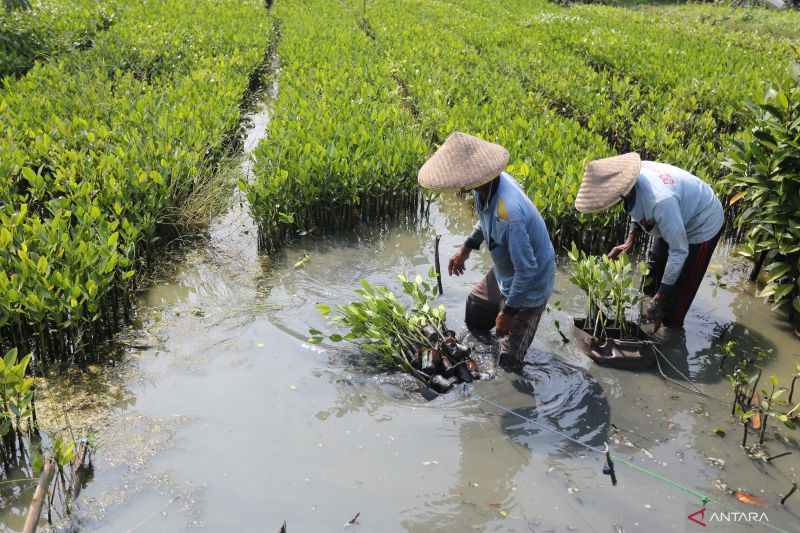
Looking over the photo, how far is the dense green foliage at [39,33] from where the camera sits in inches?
397

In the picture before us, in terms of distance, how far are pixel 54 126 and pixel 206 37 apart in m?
6.46

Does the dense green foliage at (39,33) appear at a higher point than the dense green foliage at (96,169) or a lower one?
higher

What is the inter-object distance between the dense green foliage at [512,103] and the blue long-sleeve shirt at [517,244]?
1.92m

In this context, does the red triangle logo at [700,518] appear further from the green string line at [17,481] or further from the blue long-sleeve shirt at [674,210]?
the green string line at [17,481]

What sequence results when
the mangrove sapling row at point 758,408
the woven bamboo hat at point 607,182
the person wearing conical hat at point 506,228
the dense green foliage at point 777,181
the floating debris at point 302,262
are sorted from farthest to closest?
the floating debris at point 302,262 < the dense green foliage at point 777,181 < the woven bamboo hat at point 607,182 < the person wearing conical hat at point 506,228 < the mangrove sapling row at point 758,408

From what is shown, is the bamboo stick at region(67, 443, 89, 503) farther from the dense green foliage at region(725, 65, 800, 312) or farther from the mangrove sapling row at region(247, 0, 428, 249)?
the dense green foliage at region(725, 65, 800, 312)

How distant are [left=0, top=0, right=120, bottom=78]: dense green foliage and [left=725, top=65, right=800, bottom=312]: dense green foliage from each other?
9.49m

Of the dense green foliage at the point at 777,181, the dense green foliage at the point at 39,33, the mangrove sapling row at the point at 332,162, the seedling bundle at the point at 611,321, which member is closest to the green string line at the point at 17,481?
the mangrove sapling row at the point at 332,162

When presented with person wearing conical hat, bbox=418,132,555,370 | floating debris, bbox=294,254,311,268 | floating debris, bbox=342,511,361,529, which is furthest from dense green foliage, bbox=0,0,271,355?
person wearing conical hat, bbox=418,132,555,370

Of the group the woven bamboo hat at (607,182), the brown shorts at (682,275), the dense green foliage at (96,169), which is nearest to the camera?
the woven bamboo hat at (607,182)

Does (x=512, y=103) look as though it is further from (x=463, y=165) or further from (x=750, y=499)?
(x=750, y=499)

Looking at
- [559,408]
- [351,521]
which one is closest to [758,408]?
[559,408]

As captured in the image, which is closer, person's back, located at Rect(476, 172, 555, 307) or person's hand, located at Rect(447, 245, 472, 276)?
person's back, located at Rect(476, 172, 555, 307)

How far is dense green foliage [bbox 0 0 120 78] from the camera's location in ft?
33.1
